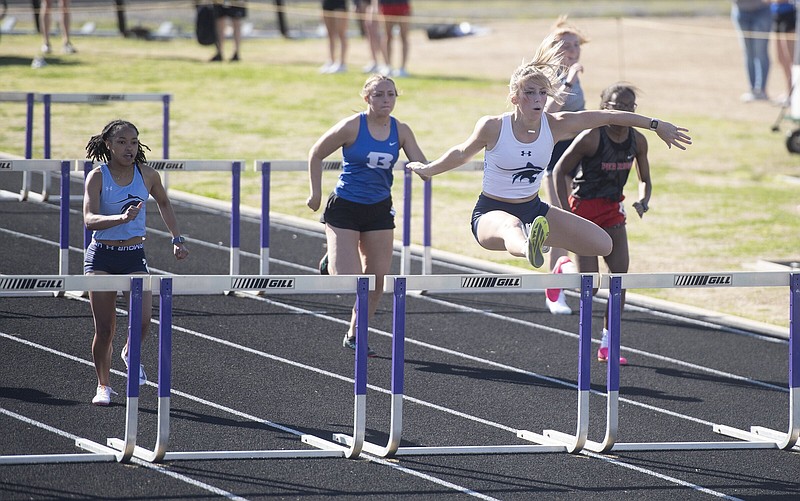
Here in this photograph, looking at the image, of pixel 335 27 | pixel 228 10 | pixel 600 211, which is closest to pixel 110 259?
pixel 600 211

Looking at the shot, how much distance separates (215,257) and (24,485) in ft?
19.0

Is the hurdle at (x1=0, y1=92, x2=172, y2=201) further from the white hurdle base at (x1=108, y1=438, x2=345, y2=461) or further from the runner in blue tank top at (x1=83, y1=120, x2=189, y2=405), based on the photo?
the white hurdle base at (x1=108, y1=438, x2=345, y2=461)

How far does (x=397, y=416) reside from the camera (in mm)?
6918

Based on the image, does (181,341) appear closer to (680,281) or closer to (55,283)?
(55,283)

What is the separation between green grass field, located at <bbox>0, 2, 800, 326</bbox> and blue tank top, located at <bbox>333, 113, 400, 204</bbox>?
4.13 m

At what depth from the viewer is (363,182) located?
A: 28.3 feet

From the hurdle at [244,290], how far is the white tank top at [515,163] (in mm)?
1268

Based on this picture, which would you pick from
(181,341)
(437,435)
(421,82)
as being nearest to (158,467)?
(437,435)

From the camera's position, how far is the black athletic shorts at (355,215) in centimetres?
861

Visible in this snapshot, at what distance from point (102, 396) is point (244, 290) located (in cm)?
164

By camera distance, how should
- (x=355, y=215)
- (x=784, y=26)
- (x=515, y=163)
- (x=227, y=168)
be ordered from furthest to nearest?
(x=784, y=26), (x=227, y=168), (x=355, y=215), (x=515, y=163)

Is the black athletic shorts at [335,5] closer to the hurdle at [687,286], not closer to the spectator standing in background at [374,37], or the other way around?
the spectator standing in background at [374,37]

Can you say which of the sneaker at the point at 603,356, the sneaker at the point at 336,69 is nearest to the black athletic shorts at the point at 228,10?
the sneaker at the point at 336,69

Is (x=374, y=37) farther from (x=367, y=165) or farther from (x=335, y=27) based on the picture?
(x=367, y=165)
